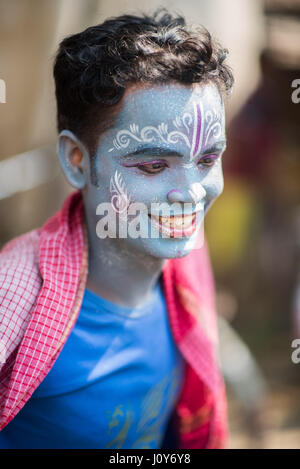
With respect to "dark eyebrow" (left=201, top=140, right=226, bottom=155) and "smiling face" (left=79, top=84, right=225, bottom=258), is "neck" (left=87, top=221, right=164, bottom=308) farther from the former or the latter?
"dark eyebrow" (left=201, top=140, right=226, bottom=155)

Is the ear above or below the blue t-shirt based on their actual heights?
Result: above

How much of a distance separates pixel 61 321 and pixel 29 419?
282 millimetres

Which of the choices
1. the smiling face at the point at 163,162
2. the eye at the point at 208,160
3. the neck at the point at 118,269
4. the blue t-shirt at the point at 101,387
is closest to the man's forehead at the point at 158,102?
the smiling face at the point at 163,162

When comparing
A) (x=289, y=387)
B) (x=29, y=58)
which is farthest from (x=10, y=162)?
(x=289, y=387)

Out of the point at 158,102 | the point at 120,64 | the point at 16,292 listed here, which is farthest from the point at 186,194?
the point at 16,292

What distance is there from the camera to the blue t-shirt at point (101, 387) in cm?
114

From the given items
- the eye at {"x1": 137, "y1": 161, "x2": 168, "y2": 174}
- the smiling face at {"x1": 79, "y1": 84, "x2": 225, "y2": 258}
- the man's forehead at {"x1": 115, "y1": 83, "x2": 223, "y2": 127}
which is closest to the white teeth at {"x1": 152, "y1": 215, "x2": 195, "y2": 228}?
the smiling face at {"x1": 79, "y1": 84, "x2": 225, "y2": 258}

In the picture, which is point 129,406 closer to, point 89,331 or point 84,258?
point 89,331

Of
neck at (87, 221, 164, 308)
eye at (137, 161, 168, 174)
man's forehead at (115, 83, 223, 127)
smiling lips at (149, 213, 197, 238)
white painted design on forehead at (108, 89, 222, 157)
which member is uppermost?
man's forehead at (115, 83, 223, 127)

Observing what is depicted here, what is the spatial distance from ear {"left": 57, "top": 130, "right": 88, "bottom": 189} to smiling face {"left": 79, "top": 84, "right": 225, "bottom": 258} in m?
0.05

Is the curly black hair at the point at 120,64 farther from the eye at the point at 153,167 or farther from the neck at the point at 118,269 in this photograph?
the neck at the point at 118,269

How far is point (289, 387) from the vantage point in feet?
9.71

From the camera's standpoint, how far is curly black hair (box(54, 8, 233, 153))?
1.01 metres

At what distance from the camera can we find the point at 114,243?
118cm
